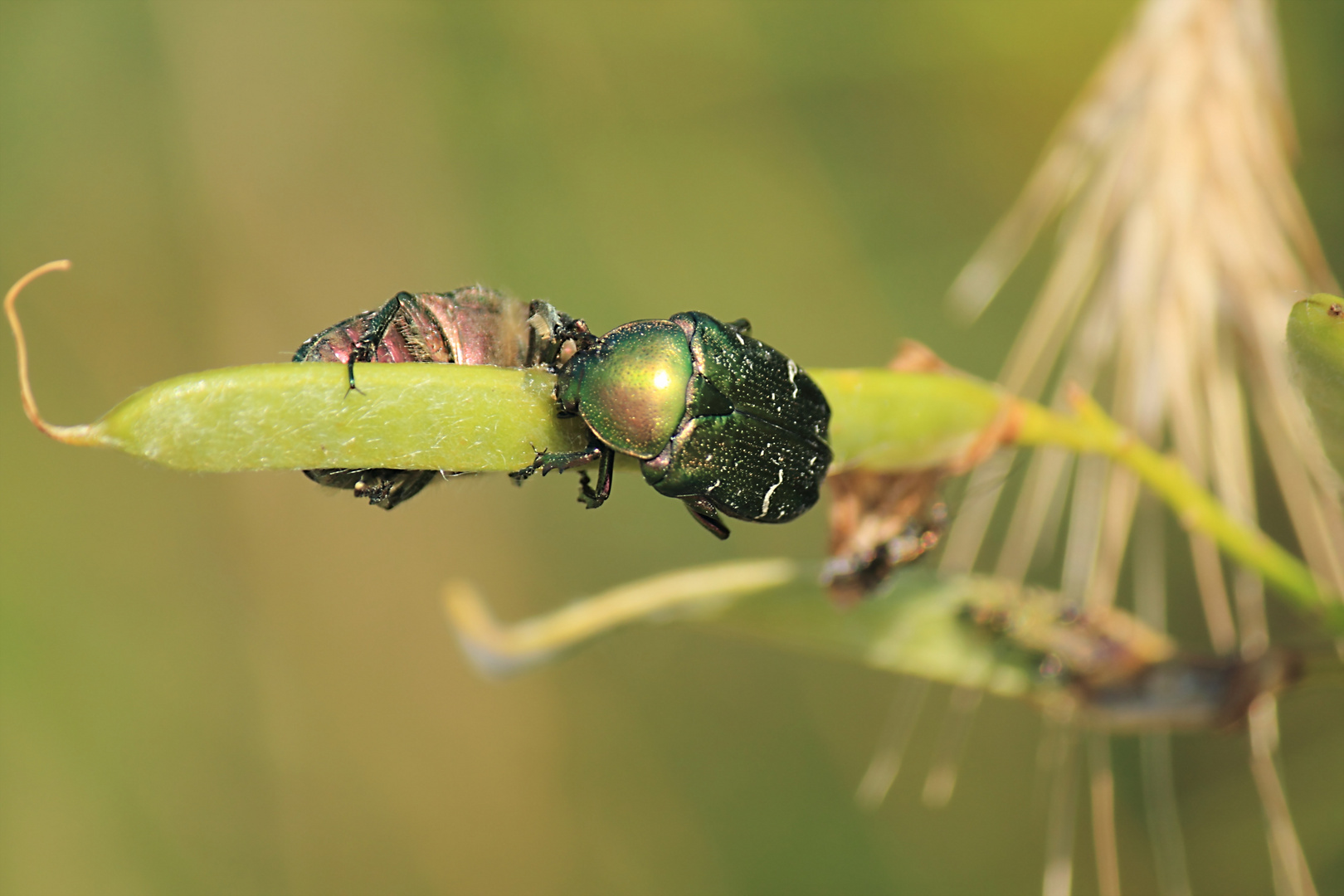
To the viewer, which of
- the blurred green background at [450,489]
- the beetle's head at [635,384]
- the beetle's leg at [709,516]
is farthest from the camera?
the blurred green background at [450,489]

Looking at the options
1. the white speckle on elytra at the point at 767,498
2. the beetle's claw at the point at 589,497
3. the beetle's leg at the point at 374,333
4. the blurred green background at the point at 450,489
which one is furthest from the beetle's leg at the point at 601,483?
the blurred green background at the point at 450,489

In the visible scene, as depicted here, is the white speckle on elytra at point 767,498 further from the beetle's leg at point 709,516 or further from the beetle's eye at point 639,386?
the beetle's eye at point 639,386

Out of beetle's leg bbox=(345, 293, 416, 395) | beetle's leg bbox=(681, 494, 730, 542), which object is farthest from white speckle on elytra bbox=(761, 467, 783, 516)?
beetle's leg bbox=(345, 293, 416, 395)

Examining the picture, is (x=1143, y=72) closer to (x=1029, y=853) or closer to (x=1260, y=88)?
(x=1260, y=88)

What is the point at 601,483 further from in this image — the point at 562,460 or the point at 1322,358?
the point at 1322,358

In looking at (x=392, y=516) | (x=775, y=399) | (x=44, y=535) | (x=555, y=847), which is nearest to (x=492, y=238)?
(x=392, y=516)
